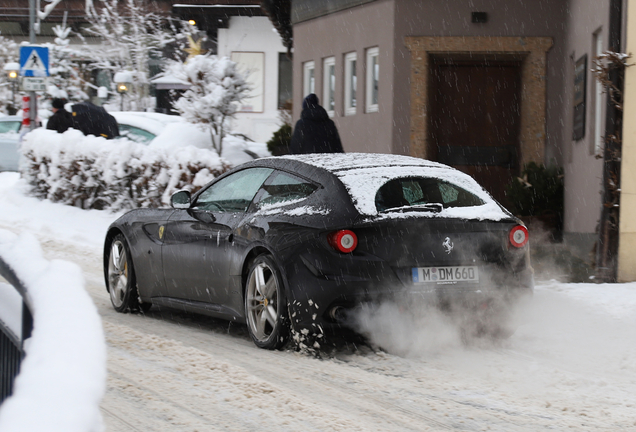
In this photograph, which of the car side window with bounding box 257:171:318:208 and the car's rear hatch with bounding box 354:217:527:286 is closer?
the car's rear hatch with bounding box 354:217:527:286

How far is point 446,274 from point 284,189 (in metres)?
1.34

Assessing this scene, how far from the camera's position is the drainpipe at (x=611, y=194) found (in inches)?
393

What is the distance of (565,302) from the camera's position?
860 centimetres

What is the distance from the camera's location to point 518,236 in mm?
6543

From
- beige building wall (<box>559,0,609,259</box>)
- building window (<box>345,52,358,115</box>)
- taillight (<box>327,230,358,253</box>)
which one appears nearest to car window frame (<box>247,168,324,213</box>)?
taillight (<box>327,230,358,253</box>)

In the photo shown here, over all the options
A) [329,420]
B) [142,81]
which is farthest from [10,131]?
[329,420]

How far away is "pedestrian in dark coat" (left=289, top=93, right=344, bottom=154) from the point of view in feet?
39.1

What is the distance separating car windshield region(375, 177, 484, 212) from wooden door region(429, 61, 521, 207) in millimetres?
9359

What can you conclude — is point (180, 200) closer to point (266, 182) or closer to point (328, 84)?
point (266, 182)

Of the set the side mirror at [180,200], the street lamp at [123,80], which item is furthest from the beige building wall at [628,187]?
the street lamp at [123,80]

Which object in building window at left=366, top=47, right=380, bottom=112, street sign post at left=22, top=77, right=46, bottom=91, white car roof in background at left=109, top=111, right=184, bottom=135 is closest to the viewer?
building window at left=366, top=47, right=380, bottom=112

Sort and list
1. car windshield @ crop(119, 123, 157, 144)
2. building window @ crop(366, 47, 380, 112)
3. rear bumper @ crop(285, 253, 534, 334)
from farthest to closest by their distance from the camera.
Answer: car windshield @ crop(119, 123, 157, 144), building window @ crop(366, 47, 380, 112), rear bumper @ crop(285, 253, 534, 334)

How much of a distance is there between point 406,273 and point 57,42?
4328 centimetres

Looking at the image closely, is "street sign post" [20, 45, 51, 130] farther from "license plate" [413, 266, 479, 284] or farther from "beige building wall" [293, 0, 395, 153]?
"license plate" [413, 266, 479, 284]
